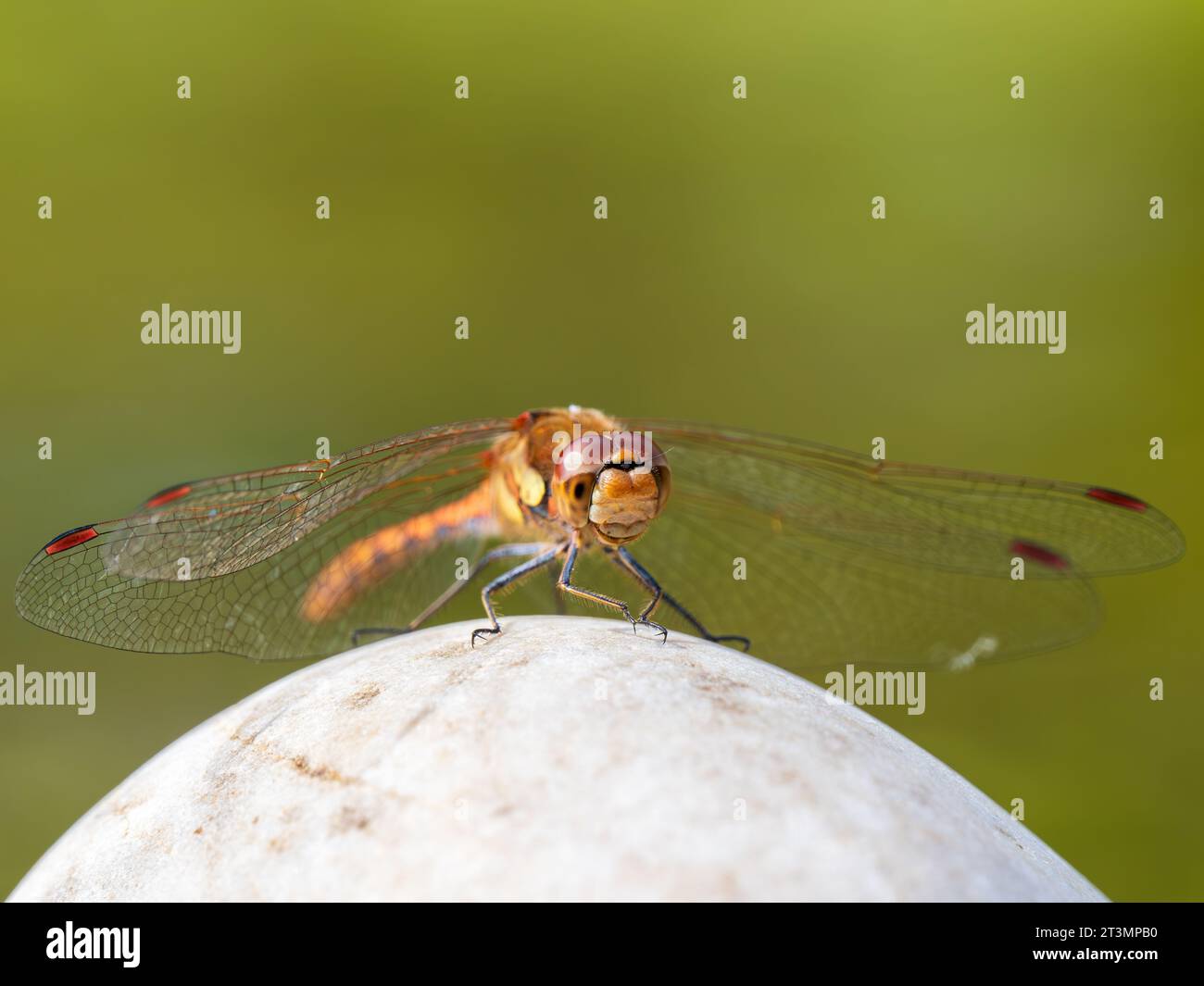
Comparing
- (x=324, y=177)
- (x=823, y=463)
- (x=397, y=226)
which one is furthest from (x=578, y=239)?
(x=823, y=463)

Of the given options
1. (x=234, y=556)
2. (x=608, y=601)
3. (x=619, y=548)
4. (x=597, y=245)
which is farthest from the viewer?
(x=597, y=245)

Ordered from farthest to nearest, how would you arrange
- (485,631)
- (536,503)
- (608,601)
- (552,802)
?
(536,503) → (608,601) → (485,631) → (552,802)

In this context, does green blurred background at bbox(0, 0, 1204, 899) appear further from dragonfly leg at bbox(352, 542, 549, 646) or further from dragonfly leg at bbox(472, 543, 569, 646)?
dragonfly leg at bbox(472, 543, 569, 646)

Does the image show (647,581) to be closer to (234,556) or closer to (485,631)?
(485,631)

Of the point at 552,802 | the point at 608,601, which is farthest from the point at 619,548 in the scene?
the point at 552,802

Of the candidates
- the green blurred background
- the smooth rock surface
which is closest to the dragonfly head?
the smooth rock surface

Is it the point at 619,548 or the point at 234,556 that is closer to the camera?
the point at 234,556

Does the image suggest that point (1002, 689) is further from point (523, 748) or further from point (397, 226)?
point (397, 226)
